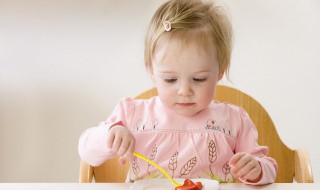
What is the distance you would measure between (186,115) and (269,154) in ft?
1.12

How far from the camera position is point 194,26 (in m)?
0.93

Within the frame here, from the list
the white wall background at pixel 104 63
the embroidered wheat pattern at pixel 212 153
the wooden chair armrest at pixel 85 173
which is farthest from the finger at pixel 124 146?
the white wall background at pixel 104 63

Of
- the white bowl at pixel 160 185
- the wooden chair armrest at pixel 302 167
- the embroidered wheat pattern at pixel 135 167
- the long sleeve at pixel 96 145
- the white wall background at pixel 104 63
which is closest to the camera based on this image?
the white bowl at pixel 160 185

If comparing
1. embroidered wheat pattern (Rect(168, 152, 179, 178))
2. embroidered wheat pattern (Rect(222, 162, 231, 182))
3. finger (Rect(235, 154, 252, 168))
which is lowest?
embroidered wheat pattern (Rect(222, 162, 231, 182))

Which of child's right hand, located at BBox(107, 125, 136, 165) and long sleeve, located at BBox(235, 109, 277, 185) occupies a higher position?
child's right hand, located at BBox(107, 125, 136, 165)

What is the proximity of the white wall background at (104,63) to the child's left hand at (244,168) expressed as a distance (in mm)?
1064

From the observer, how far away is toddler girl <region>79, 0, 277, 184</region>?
35.2 inches

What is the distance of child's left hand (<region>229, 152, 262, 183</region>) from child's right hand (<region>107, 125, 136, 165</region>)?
6.7 inches

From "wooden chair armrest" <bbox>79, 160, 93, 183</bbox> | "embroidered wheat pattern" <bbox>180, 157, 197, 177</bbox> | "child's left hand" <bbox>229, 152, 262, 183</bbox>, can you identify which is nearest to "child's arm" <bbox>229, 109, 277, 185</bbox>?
"child's left hand" <bbox>229, 152, 262, 183</bbox>

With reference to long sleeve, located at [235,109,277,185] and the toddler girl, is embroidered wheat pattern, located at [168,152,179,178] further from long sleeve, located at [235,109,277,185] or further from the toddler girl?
long sleeve, located at [235,109,277,185]

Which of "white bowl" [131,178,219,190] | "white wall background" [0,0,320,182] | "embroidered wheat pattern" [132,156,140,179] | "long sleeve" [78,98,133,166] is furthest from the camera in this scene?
"white wall background" [0,0,320,182]

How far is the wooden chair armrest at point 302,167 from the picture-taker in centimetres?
111

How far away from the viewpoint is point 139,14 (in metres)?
1.83

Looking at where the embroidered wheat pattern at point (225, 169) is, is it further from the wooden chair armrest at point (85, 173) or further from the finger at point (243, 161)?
the wooden chair armrest at point (85, 173)
